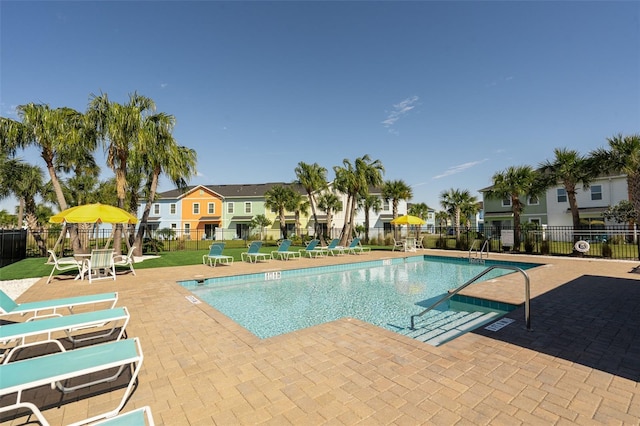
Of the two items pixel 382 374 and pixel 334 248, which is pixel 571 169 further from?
pixel 382 374

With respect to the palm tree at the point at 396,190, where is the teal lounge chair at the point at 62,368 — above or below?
below

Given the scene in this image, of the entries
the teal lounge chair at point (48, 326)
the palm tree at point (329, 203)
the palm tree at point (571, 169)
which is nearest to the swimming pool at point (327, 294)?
the teal lounge chair at point (48, 326)

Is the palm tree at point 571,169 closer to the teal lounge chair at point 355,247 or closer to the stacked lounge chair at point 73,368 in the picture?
the teal lounge chair at point 355,247

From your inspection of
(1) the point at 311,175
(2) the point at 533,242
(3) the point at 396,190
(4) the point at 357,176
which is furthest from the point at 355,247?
(3) the point at 396,190

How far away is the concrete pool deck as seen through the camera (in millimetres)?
2594

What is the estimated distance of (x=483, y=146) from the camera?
20.1m

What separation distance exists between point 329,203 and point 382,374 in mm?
32436

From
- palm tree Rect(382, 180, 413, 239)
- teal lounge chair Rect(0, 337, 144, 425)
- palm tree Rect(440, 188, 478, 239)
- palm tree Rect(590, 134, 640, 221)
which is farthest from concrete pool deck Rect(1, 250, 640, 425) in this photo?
palm tree Rect(440, 188, 478, 239)

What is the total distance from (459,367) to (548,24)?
13.6 m

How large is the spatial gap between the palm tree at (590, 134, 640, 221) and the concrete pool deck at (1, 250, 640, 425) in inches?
526

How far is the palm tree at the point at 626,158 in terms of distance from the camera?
14312mm

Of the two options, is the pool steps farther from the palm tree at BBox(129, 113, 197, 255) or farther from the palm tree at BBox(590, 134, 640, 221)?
the palm tree at BBox(590, 134, 640, 221)

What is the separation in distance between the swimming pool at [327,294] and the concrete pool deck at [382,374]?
1569mm

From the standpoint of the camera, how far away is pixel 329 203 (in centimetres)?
3559
